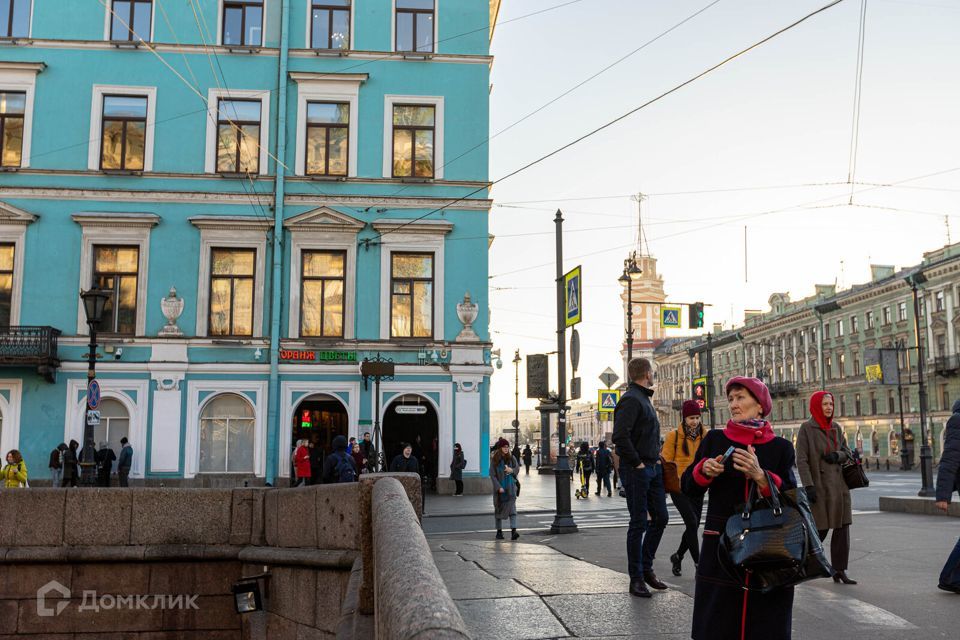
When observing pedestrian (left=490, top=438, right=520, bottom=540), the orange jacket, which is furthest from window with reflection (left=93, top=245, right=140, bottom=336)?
the orange jacket

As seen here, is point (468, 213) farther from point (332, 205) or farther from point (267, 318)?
point (267, 318)

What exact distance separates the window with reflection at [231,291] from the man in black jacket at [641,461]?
20.9 meters

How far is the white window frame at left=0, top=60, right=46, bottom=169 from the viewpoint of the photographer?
27500mm

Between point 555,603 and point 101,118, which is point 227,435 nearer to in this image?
point 101,118

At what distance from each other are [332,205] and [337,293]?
8.81ft

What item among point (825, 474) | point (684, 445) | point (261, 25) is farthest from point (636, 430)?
point (261, 25)

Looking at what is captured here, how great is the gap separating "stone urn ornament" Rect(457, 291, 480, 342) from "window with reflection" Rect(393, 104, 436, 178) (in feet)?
13.8

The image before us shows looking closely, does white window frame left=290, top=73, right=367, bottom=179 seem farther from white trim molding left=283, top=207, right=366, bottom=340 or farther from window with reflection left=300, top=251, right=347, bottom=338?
window with reflection left=300, top=251, right=347, bottom=338

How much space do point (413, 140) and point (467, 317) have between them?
5846 millimetres

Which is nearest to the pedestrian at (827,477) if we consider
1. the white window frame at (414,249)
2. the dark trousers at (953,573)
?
the dark trousers at (953,573)

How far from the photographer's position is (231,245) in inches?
1089

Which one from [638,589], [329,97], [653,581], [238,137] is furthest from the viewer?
[329,97]

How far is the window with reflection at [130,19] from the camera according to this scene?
28.2 meters

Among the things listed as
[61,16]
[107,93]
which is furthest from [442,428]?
[61,16]
